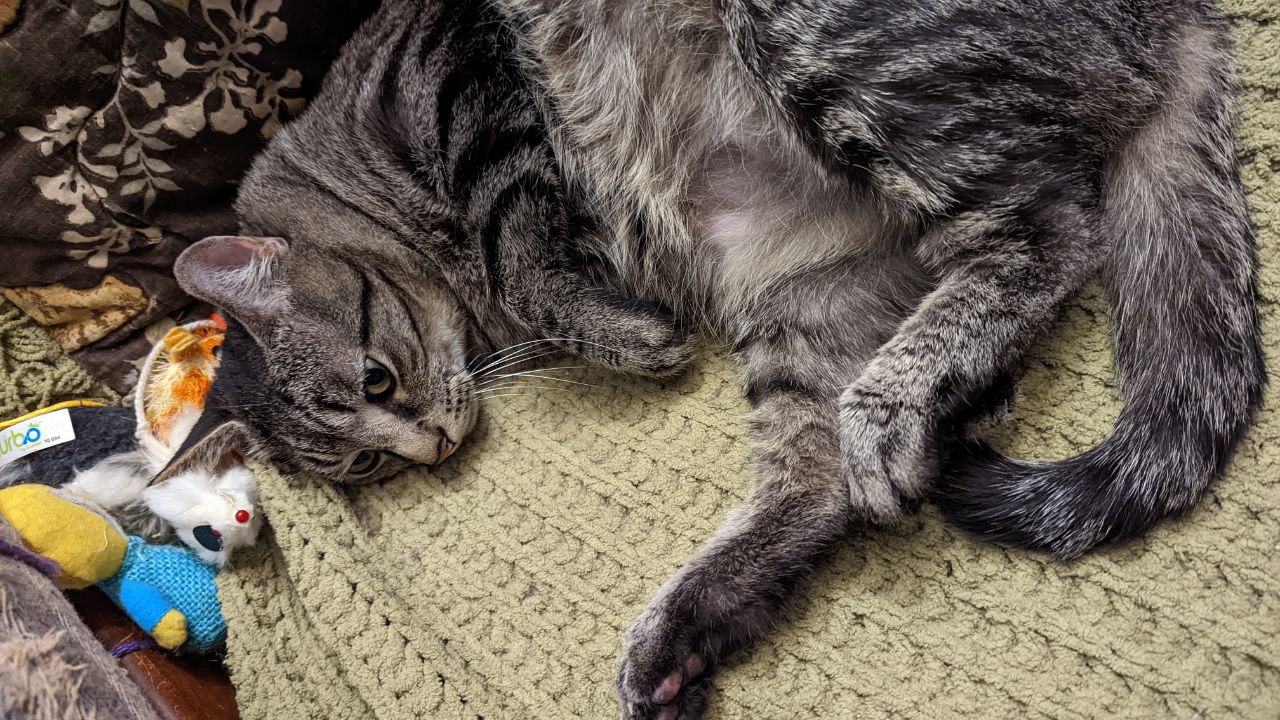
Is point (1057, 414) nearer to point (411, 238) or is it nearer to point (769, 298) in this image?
point (769, 298)

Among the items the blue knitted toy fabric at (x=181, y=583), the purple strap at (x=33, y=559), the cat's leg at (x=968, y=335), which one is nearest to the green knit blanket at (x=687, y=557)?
the blue knitted toy fabric at (x=181, y=583)

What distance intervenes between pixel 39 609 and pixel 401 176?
966mm

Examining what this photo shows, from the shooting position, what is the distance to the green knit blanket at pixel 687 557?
1.14 m

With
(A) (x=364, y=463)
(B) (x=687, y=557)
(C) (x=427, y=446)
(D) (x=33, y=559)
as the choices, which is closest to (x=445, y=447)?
(C) (x=427, y=446)

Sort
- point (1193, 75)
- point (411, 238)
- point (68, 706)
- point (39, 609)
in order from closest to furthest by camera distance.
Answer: point (68, 706), point (39, 609), point (1193, 75), point (411, 238)

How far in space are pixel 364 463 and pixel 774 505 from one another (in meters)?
0.88

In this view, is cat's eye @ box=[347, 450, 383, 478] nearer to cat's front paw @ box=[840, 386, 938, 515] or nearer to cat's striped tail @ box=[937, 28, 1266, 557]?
cat's front paw @ box=[840, 386, 938, 515]

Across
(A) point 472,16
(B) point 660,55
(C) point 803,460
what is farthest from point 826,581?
(A) point 472,16

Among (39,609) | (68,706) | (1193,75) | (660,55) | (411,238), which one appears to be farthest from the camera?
(411,238)

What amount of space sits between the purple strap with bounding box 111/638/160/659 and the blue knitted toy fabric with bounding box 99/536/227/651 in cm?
6

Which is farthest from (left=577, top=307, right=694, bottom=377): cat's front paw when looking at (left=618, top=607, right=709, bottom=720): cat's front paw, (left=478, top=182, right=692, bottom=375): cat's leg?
(left=618, top=607, right=709, bottom=720): cat's front paw

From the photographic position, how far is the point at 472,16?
61.8 inches

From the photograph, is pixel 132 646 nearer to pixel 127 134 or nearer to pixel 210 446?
pixel 210 446

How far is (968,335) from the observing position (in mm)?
1226
